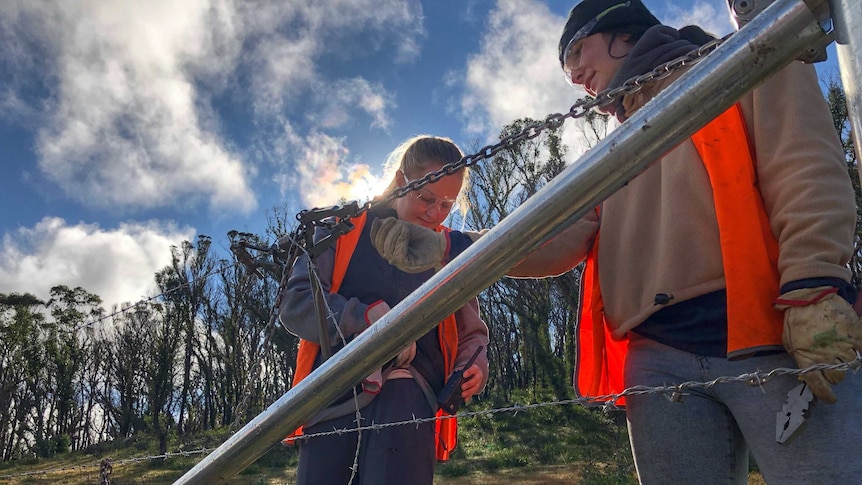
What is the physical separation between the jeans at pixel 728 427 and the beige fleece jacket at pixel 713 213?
0.14 metres

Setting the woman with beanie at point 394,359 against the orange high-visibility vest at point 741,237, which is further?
the woman with beanie at point 394,359

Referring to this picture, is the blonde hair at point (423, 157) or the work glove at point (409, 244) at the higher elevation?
the blonde hair at point (423, 157)

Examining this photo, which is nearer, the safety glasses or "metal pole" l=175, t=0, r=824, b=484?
"metal pole" l=175, t=0, r=824, b=484

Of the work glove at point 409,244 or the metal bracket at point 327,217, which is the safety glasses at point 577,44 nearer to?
the work glove at point 409,244

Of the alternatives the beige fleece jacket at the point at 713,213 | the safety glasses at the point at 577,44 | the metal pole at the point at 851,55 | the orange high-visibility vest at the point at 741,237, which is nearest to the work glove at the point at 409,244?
the beige fleece jacket at the point at 713,213

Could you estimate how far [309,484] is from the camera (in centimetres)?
171

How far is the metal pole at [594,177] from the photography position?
0.75m

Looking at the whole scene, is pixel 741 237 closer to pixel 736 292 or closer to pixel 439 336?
pixel 736 292

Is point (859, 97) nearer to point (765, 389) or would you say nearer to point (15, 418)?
point (765, 389)

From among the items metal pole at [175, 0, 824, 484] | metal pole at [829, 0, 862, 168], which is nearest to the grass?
metal pole at [175, 0, 824, 484]

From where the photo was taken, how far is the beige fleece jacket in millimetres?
1125

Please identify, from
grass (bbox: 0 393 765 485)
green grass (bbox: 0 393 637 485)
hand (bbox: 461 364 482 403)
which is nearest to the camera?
hand (bbox: 461 364 482 403)

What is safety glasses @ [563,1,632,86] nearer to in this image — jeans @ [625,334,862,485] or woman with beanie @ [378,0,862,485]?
woman with beanie @ [378,0,862,485]

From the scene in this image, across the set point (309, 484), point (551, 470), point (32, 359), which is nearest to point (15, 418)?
point (32, 359)
